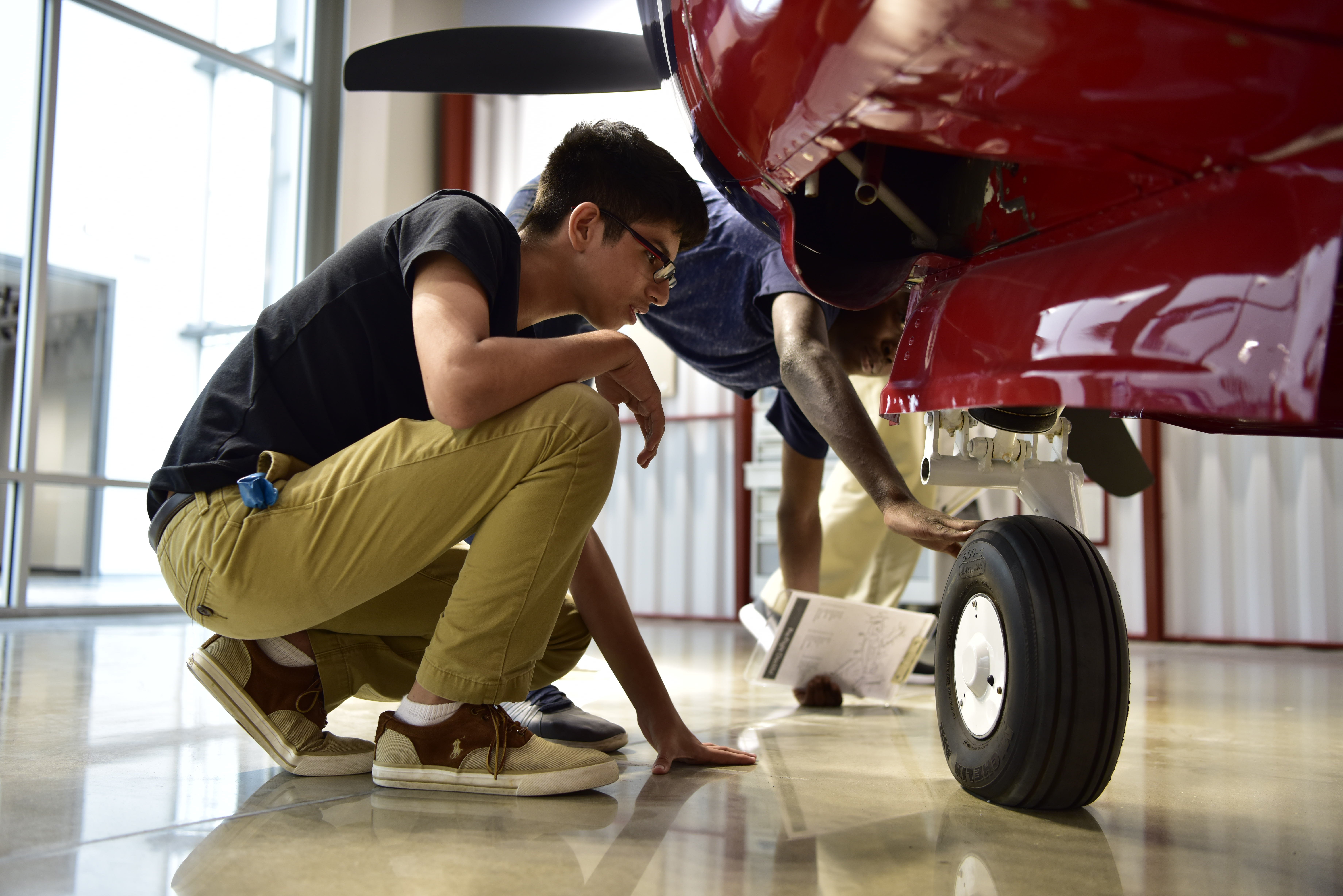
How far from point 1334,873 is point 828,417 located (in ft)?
2.88

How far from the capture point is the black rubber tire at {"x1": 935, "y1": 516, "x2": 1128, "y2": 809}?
977mm

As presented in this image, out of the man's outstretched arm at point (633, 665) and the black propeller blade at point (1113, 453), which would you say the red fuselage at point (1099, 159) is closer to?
the man's outstretched arm at point (633, 665)

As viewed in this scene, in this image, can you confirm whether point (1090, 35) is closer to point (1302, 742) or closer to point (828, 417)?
point (828, 417)

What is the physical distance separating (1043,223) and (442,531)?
719mm

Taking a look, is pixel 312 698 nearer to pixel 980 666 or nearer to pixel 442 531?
pixel 442 531

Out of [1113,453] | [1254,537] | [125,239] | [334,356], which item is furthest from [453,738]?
[125,239]

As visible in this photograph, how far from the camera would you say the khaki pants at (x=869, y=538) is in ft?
8.96

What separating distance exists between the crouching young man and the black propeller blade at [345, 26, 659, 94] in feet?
1.52

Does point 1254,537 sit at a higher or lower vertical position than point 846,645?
higher

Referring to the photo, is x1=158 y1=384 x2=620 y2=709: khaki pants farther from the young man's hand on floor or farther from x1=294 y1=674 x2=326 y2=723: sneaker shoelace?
the young man's hand on floor

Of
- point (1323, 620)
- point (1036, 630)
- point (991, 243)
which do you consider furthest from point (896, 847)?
point (1323, 620)

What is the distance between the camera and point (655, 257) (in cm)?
133

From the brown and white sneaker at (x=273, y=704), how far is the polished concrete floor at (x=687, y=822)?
1.0 inches

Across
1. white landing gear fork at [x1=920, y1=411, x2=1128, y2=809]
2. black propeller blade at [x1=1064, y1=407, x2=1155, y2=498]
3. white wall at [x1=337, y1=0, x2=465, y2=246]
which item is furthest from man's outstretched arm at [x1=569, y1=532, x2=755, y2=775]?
white wall at [x1=337, y1=0, x2=465, y2=246]
